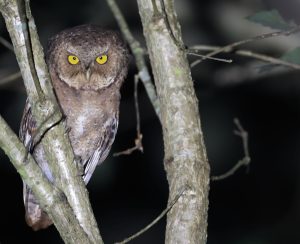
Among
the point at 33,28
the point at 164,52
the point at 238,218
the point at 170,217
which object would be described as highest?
the point at 33,28

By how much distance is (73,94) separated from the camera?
458cm

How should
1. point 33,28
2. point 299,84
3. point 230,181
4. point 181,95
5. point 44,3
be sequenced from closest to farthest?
1. point 33,28
2. point 181,95
3. point 44,3
4. point 299,84
5. point 230,181

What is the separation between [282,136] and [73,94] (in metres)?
4.44

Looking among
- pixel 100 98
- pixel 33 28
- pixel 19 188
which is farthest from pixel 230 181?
pixel 33 28

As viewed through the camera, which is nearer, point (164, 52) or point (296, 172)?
point (164, 52)

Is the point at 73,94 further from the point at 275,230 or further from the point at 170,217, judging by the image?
the point at 275,230

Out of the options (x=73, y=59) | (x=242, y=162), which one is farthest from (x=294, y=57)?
(x=73, y=59)

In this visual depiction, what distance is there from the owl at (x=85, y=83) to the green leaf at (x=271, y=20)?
4.05 ft

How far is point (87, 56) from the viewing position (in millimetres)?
4473

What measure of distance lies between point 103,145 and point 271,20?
70.8 inches

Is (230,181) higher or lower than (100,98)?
lower

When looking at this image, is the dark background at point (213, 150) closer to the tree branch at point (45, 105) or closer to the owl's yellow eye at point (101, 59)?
the owl's yellow eye at point (101, 59)

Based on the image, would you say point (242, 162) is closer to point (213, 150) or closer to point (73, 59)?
point (73, 59)

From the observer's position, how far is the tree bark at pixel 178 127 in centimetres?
301
